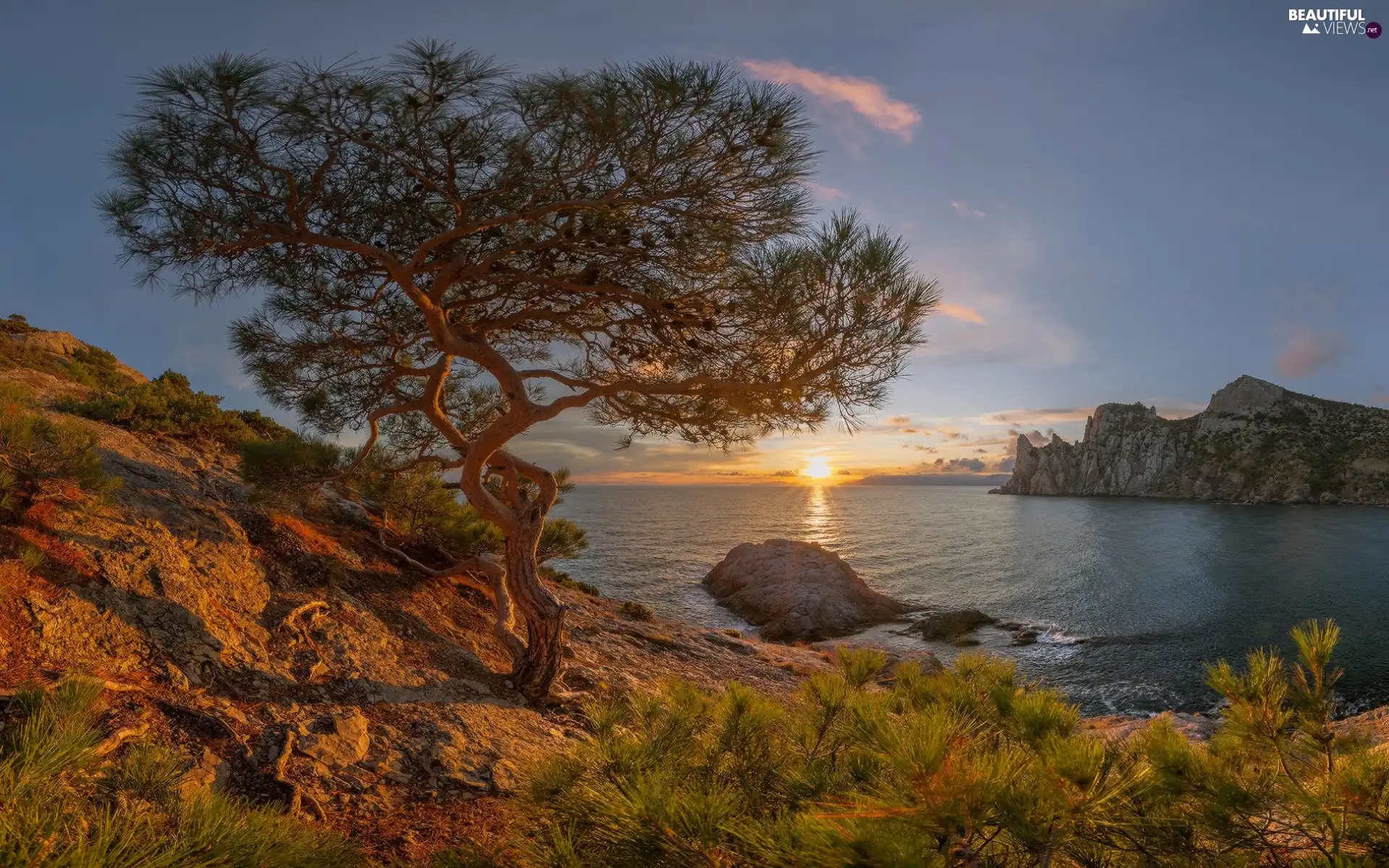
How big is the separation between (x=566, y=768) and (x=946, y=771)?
120cm

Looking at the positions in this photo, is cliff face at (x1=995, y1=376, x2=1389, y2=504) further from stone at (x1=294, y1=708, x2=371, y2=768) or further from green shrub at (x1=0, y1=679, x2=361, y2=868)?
green shrub at (x1=0, y1=679, x2=361, y2=868)

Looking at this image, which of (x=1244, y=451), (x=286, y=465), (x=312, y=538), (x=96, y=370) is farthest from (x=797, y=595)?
(x=1244, y=451)

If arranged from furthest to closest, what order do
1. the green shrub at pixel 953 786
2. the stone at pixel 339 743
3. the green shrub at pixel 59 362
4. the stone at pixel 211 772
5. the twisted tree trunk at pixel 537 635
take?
the green shrub at pixel 59 362 < the twisted tree trunk at pixel 537 635 < the stone at pixel 339 743 < the stone at pixel 211 772 < the green shrub at pixel 953 786

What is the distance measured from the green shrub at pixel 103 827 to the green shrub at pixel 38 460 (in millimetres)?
4536

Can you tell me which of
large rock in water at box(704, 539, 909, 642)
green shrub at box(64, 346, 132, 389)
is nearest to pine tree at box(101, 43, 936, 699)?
green shrub at box(64, 346, 132, 389)

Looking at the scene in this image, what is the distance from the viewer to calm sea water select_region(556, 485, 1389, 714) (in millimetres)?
17766

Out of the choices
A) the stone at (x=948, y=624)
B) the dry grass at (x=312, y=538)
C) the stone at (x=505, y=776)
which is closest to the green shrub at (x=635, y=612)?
the dry grass at (x=312, y=538)

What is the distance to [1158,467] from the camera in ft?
307

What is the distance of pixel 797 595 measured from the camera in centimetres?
2156

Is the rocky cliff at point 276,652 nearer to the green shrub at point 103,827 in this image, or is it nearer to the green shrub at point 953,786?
the green shrub at point 953,786

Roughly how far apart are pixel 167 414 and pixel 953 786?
11.8 m

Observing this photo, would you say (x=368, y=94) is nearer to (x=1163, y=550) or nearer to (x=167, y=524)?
(x=167, y=524)

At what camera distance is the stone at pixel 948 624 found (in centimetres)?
2067

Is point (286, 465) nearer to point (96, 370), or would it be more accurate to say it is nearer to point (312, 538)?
point (312, 538)
